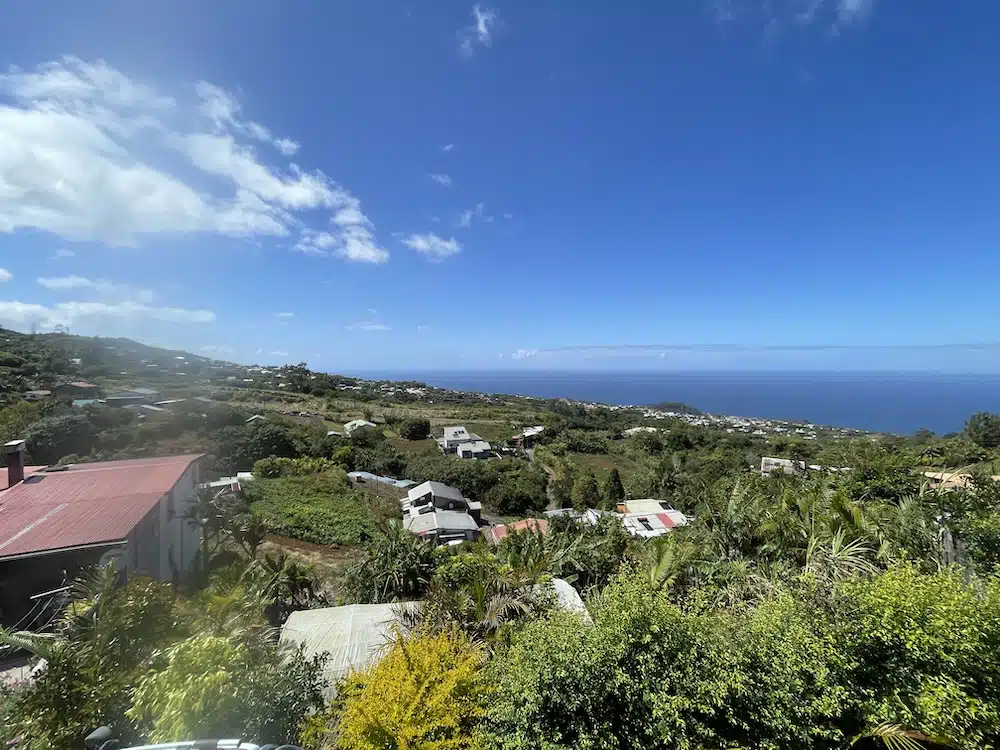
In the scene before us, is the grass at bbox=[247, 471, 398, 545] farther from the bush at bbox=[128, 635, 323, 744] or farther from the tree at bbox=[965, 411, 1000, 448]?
the tree at bbox=[965, 411, 1000, 448]

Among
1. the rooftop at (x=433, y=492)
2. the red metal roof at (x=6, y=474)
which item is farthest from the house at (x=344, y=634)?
the rooftop at (x=433, y=492)

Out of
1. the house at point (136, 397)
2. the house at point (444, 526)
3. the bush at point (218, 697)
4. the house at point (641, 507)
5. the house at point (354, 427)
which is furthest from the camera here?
the house at point (354, 427)

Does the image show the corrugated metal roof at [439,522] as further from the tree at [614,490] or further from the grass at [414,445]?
the grass at [414,445]

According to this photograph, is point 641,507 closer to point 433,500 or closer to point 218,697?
point 433,500

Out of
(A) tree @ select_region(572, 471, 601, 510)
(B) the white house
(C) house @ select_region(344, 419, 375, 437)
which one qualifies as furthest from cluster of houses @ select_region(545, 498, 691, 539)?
(C) house @ select_region(344, 419, 375, 437)

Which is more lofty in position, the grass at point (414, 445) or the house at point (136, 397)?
the house at point (136, 397)

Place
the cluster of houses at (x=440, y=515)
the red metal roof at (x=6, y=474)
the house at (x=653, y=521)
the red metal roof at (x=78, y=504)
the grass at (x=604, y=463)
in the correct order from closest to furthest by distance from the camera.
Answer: the red metal roof at (x=78, y=504) → the red metal roof at (x=6, y=474) → the house at (x=653, y=521) → the cluster of houses at (x=440, y=515) → the grass at (x=604, y=463)
